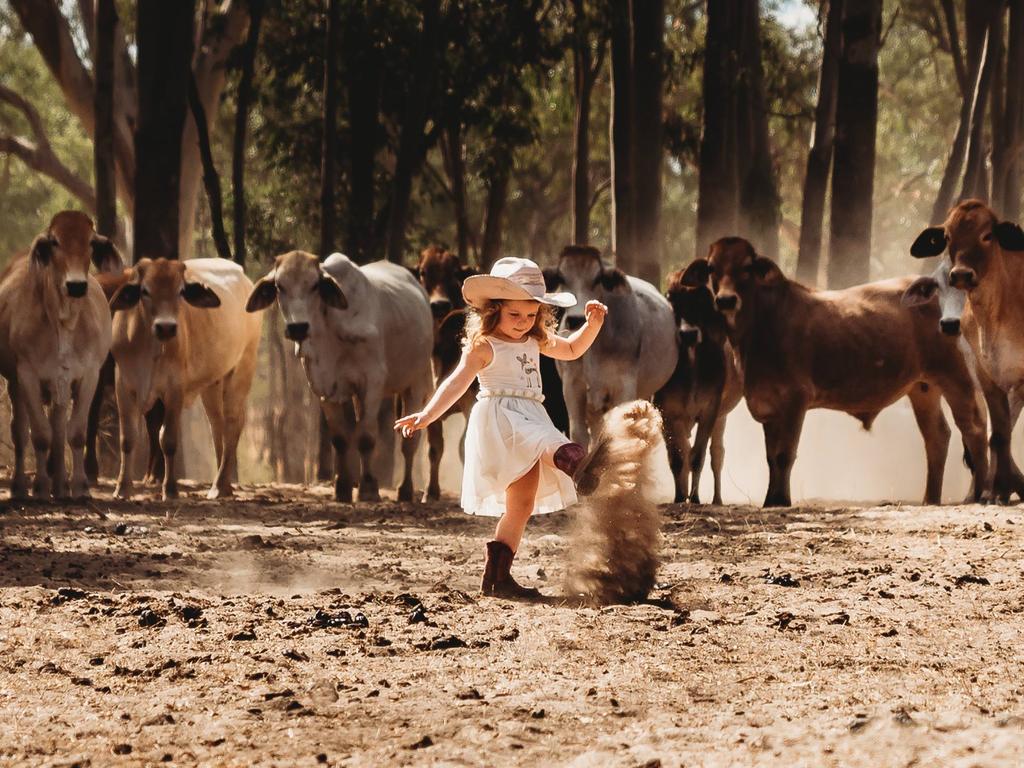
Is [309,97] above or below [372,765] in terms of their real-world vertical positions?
above

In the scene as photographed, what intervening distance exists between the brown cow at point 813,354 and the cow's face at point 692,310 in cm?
67

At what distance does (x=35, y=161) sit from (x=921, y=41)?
26.8 metres

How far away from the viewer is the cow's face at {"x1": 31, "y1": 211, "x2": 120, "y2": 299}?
1355 centimetres

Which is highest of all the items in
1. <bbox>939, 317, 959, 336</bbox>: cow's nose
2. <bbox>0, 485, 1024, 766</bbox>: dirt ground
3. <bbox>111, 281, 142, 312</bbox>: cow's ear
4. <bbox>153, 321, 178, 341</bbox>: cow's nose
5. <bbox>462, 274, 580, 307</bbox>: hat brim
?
<bbox>111, 281, 142, 312</bbox>: cow's ear

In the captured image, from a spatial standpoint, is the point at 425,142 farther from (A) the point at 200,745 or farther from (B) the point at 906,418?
(A) the point at 200,745

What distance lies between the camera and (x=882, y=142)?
154 ft

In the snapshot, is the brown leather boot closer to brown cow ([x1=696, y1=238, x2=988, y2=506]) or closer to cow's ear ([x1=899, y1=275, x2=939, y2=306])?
brown cow ([x1=696, y1=238, x2=988, y2=506])

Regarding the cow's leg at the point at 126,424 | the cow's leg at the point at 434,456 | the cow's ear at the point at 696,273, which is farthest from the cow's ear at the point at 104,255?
the cow's ear at the point at 696,273

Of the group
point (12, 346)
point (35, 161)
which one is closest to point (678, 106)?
point (35, 161)

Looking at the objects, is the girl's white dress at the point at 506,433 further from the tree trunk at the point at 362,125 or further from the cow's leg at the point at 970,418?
the tree trunk at the point at 362,125

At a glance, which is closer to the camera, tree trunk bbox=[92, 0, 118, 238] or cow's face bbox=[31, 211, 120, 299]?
cow's face bbox=[31, 211, 120, 299]

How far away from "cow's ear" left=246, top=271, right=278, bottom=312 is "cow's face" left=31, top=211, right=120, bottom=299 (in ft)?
5.61

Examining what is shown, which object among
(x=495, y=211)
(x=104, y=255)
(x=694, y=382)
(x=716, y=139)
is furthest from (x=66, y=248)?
(x=495, y=211)

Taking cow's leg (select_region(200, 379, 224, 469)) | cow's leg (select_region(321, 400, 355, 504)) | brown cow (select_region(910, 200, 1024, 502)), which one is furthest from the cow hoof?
brown cow (select_region(910, 200, 1024, 502))
